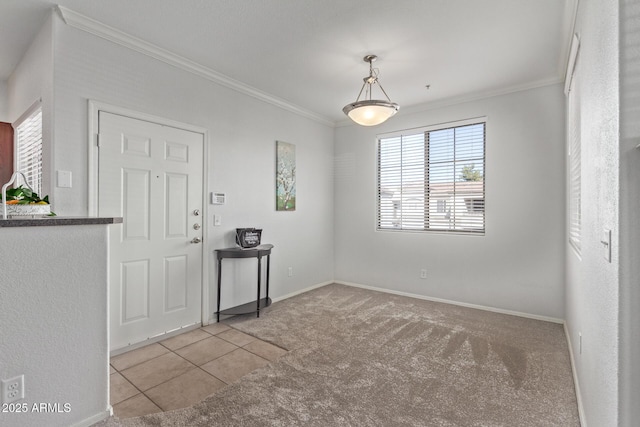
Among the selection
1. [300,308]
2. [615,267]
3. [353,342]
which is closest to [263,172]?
[300,308]

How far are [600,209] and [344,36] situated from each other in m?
2.26

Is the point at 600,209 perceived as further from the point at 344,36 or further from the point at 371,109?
the point at 344,36

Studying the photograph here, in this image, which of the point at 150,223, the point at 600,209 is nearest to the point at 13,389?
the point at 150,223

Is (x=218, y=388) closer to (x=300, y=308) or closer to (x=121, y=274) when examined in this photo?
(x=121, y=274)

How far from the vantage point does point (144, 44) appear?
2.80 meters

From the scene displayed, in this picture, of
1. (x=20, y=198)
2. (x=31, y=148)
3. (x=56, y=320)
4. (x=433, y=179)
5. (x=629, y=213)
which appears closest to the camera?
(x=629, y=213)

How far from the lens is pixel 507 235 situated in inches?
149

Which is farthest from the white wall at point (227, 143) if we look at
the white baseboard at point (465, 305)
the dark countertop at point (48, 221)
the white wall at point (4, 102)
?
the white wall at point (4, 102)

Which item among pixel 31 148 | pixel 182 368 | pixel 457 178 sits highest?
pixel 31 148

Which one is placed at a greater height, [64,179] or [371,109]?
[371,109]

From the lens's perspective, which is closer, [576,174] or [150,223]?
[576,174]

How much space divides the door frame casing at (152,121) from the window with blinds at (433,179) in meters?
2.67

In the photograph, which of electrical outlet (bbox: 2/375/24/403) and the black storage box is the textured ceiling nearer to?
the black storage box

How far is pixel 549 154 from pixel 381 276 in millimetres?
2666
